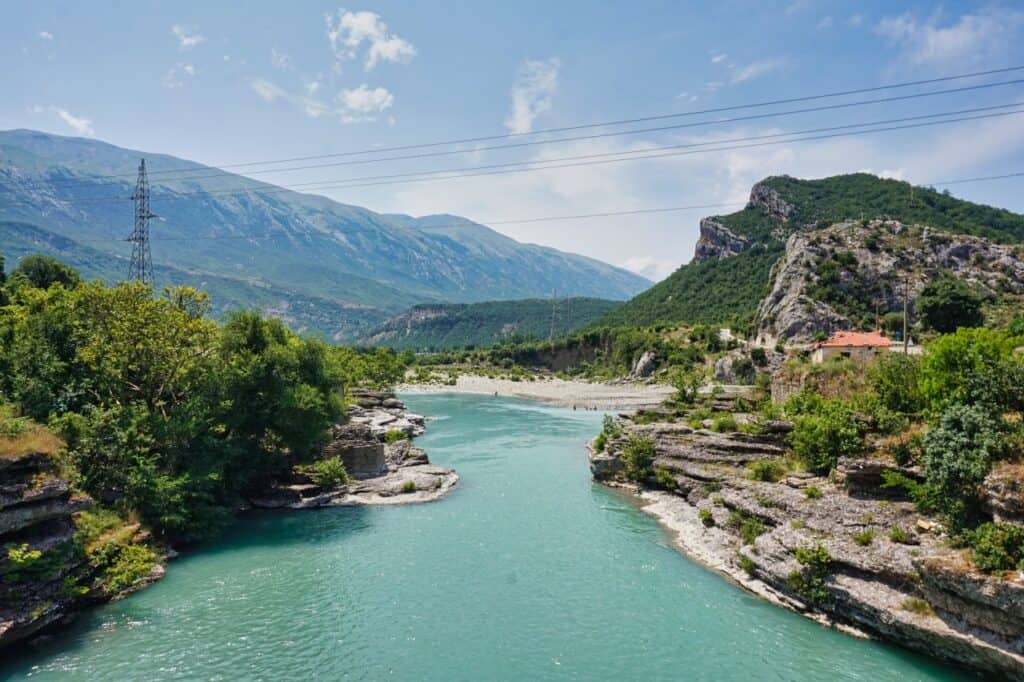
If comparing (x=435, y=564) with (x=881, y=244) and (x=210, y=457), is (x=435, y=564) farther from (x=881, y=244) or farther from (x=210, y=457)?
(x=881, y=244)

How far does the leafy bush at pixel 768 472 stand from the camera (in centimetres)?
3064

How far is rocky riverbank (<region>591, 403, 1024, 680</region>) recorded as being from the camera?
1698cm

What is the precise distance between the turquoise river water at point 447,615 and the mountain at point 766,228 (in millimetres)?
95707

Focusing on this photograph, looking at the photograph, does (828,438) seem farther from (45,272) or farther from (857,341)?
(45,272)

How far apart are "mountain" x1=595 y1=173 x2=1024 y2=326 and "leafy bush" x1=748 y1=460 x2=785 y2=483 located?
86709 mm

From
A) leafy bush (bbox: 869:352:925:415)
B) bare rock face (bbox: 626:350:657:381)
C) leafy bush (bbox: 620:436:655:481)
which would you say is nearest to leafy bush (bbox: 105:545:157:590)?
leafy bush (bbox: 620:436:655:481)

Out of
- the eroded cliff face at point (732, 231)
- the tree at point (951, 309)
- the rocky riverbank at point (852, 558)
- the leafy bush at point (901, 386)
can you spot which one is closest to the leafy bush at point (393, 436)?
the rocky riverbank at point (852, 558)

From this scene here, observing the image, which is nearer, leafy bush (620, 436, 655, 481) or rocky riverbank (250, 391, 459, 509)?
rocky riverbank (250, 391, 459, 509)

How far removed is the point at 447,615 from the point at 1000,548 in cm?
1685

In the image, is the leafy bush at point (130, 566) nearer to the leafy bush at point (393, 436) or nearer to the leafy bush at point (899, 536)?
the leafy bush at point (393, 436)

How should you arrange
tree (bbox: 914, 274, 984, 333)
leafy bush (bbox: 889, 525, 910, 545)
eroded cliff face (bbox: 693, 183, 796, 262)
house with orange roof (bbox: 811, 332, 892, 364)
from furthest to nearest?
eroded cliff face (bbox: 693, 183, 796, 262), tree (bbox: 914, 274, 984, 333), house with orange roof (bbox: 811, 332, 892, 364), leafy bush (bbox: 889, 525, 910, 545)

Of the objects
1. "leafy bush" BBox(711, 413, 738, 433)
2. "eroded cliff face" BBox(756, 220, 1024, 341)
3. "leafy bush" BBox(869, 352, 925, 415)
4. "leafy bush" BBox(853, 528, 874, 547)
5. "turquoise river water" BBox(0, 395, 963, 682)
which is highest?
"eroded cliff face" BBox(756, 220, 1024, 341)

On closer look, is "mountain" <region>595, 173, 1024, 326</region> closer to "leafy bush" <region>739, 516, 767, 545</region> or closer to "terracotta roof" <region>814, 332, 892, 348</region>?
"terracotta roof" <region>814, 332, 892, 348</region>

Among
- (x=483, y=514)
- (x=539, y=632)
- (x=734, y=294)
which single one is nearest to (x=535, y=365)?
(x=734, y=294)
